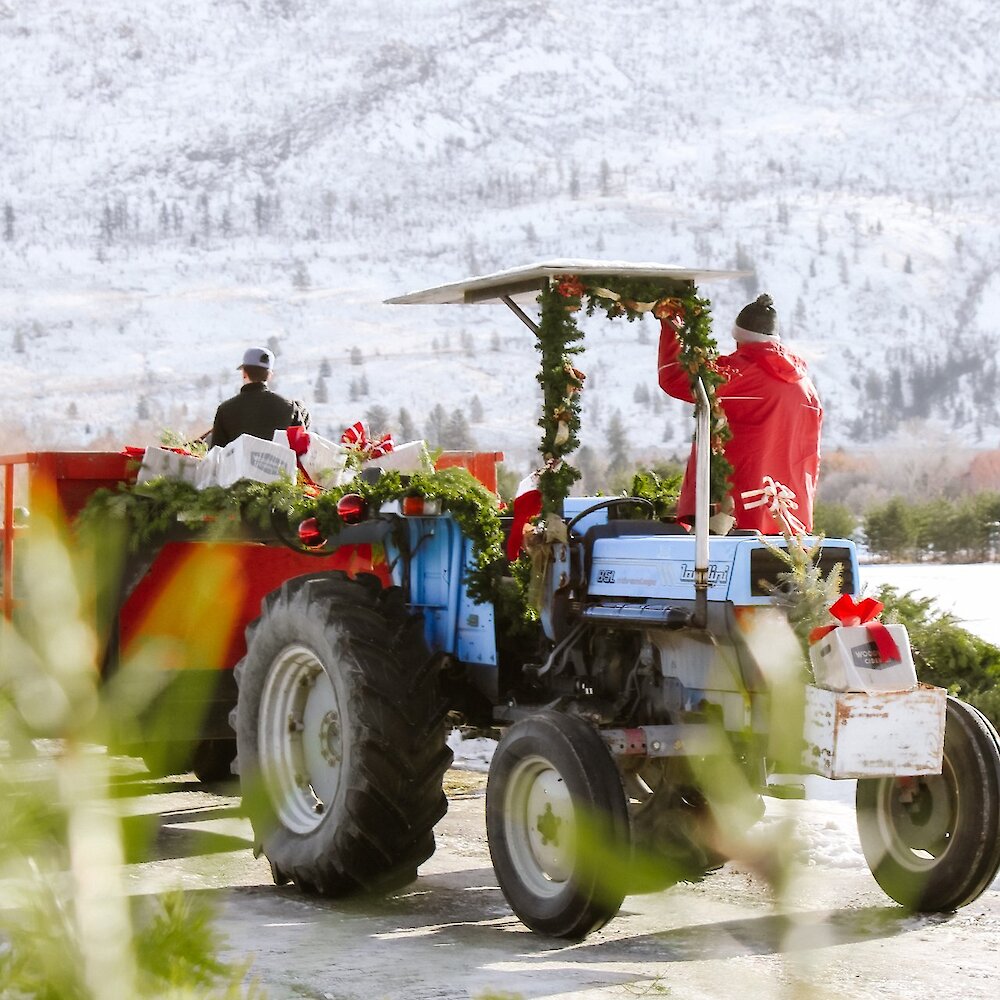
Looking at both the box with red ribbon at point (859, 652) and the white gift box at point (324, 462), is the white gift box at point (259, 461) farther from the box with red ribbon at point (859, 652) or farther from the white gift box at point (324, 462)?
the box with red ribbon at point (859, 652)

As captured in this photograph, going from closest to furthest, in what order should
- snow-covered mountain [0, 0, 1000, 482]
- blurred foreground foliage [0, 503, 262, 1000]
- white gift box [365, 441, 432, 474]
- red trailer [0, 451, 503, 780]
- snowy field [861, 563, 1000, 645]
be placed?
blurred foreground foliage [0, 503, 262, 1000]
white gift box [365, 441, 432, 474]
red trailer [0, 451, 503, 780]
snowy field [861, 563, 1000, 645]
snow-covered mountain [0, 0, 1000, 482]

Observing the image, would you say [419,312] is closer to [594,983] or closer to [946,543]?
[946,543]

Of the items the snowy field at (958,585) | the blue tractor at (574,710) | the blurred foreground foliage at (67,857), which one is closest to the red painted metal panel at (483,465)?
the blue tractor at (574,710)

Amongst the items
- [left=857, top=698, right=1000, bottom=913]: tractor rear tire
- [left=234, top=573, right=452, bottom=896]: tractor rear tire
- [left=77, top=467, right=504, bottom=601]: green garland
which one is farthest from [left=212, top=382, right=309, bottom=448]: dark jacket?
[left=857, top=698, right=1000, bottom=913]: tractor rear tire

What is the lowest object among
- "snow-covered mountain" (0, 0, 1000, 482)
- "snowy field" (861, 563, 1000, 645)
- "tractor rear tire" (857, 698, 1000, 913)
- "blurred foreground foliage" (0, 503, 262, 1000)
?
"snowy field" (861, 563, 1000, 645)

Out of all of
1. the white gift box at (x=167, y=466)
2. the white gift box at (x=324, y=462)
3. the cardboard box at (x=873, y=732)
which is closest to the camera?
the cardboard box at (x=873, y=732)

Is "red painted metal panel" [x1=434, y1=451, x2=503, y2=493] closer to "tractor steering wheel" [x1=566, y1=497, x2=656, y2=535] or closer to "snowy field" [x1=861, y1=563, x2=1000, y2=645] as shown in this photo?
"tractor steering wheel" [x1=566, y1=497, x2=656, y2=535]

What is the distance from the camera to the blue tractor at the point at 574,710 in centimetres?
525

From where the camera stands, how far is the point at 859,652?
5.16 metres

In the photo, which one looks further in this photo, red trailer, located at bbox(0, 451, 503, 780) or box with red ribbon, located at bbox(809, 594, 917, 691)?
red trailer, located at bbox(0, 451, 503, 780)

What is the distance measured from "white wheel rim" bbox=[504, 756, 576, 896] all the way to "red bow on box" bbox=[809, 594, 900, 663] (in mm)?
978

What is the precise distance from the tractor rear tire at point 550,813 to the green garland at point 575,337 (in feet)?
2.81

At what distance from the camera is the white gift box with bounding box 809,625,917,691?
510 centimetres

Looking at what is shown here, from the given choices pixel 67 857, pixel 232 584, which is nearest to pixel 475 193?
pixel 232 584
